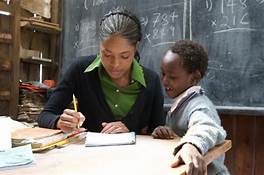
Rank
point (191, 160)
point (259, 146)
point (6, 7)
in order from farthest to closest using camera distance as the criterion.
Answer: point (6, 7) → point (259, 146) → point (191, 160)

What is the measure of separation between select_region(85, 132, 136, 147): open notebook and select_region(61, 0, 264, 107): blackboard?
1.09 m

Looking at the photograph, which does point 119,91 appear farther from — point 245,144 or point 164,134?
point 245,144

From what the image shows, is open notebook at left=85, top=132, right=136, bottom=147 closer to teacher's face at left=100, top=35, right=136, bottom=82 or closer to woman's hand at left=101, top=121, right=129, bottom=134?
woman's hand at left=101, top=121, right=129, bottom=134

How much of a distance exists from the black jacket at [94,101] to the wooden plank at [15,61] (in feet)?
5.18

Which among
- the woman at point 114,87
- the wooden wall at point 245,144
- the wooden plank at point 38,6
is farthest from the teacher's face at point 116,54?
the wooden plank at point 38,6

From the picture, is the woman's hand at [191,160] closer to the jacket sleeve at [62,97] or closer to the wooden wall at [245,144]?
the jacket sleeve at [62,97]

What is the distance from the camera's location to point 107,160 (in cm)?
91

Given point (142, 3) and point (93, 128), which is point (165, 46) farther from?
point (93, 128)

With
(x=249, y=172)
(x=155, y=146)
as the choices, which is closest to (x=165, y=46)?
(x=249, y=172)

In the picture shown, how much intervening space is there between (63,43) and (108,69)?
5.81 ft

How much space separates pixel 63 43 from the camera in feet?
10.7

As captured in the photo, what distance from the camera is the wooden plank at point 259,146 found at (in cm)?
220

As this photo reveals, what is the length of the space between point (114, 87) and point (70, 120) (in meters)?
0.39

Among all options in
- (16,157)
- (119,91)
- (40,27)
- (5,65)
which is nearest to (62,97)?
(119,91)
